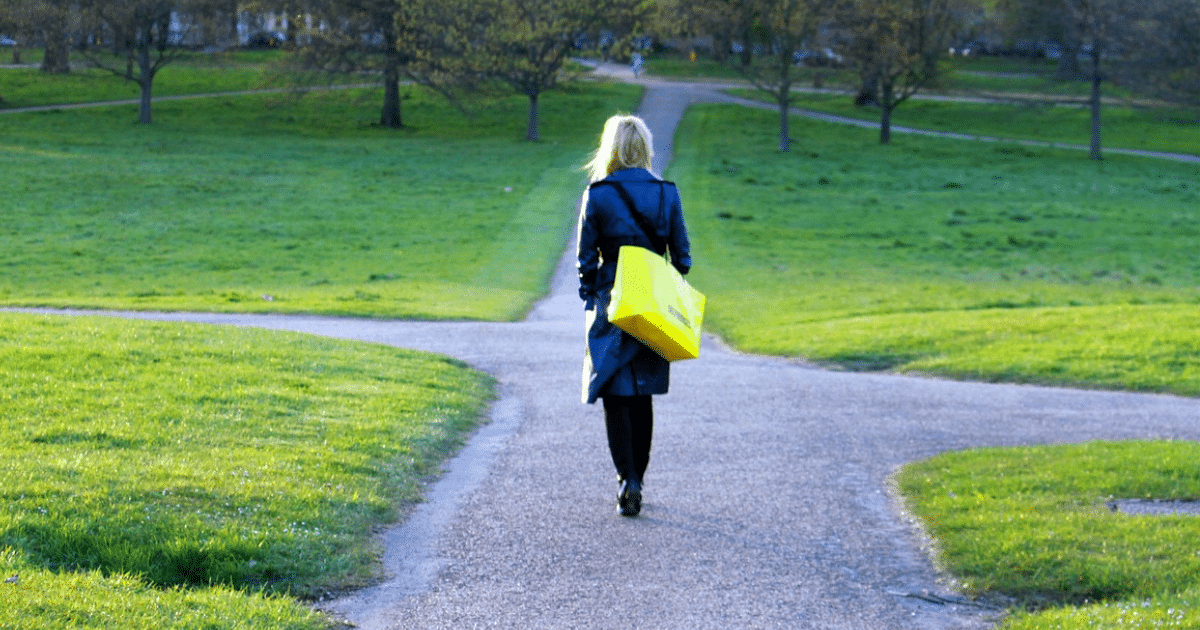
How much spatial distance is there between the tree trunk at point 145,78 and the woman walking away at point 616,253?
47.0m

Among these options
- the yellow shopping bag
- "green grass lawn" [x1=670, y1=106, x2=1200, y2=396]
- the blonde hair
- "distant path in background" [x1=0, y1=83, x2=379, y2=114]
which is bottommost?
"green grass lawn" [x1=670, y1=106, x2=1200, y2=396]

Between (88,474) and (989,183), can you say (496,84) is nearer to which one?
(989,183)

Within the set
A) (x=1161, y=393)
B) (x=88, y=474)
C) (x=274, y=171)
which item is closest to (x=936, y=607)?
(x=88, y=474)

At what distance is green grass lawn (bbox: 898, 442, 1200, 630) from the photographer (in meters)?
5.43

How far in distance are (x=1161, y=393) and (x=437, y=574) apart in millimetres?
8994

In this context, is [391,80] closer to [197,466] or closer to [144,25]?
[144,25]

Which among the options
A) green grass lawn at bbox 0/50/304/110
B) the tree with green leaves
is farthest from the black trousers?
the tree with green leaves

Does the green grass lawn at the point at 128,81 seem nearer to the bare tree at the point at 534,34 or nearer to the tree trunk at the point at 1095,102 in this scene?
the bare tree at the point at 534,34

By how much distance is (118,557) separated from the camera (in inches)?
211

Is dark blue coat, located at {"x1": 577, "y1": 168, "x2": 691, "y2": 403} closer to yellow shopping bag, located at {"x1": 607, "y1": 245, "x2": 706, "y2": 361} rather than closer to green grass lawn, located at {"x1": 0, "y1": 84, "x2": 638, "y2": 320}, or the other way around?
yellow shopping bag, located at {"x1": 607, "y1": 245, "x2": 706, "y2": 361}

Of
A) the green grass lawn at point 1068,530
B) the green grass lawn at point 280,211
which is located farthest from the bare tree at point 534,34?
the green grass lawn at point 1068,530

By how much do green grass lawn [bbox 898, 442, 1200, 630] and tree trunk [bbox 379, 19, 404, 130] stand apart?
43.8 meters

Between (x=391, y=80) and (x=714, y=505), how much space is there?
47851mm

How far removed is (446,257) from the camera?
24938 mm
